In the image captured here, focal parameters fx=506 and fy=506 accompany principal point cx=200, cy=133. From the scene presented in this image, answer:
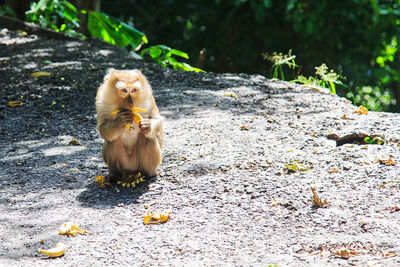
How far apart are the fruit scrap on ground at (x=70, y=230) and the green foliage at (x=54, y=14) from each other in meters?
5.97

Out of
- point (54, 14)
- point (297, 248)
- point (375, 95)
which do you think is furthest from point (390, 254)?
point (375, 95)

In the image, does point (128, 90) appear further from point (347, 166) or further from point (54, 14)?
point (54, 14)

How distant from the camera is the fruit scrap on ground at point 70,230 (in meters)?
3.40

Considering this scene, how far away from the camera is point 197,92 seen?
6.65m

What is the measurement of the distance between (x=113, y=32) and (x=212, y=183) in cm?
563

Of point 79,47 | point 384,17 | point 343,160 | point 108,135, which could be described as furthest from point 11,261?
point 384,17

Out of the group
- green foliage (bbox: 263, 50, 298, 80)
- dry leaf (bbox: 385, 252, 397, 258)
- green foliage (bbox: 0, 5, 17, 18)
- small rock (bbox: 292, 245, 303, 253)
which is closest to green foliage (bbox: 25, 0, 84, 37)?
green foliage (bbox: 0, 5, 17, 18)

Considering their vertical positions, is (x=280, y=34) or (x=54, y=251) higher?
(x=280, y=34)

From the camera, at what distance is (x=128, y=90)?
388 centimetres

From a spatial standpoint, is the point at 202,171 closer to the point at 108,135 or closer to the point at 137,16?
the point at 108,135

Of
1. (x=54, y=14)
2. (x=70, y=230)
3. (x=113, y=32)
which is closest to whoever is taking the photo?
(x=70, y=230)

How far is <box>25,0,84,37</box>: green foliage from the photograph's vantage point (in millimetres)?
8781

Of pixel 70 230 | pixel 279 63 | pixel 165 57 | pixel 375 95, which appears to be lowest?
pixel 375 95

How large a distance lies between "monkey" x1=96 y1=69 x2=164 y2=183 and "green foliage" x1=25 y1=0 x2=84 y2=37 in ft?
17.0
